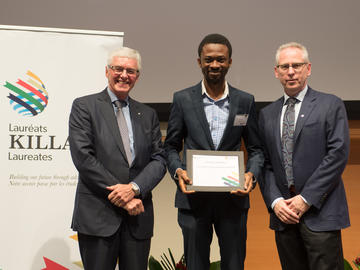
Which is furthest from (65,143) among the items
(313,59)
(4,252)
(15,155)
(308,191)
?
(313,59)

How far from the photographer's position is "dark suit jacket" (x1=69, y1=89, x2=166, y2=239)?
2.30m

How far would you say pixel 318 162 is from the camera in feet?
→ 8.14

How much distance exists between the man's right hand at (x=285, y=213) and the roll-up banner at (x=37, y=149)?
4.97 ft

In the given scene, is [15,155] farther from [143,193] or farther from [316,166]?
[316,166]

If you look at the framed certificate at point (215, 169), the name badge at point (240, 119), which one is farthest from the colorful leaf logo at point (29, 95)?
the name badge at point (240, 119)

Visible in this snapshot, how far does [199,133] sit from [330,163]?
0.76m

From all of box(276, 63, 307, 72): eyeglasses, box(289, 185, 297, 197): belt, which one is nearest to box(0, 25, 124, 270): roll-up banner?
box(276, 63, 307, 72): eyeglasses

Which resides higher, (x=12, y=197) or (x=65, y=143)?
(x=65, y=143)

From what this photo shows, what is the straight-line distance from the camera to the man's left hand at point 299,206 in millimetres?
2415

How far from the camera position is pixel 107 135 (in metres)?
2.40

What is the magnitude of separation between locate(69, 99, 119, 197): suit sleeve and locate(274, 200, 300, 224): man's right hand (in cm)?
94

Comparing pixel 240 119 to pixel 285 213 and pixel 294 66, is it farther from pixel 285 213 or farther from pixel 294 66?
pixel 285 213

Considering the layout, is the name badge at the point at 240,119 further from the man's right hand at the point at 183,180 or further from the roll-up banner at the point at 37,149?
the roll-up banner at the point at 37,149

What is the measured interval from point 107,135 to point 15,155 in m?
1.07
